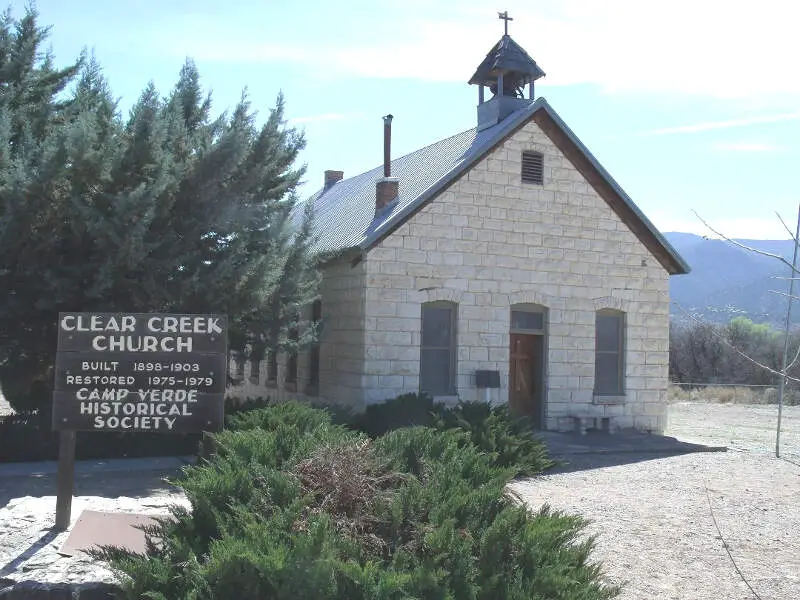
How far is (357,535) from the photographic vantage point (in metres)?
5.32

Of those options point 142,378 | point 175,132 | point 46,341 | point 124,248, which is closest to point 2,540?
point 142,378

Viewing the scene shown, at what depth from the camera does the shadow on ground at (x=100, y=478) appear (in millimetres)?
10844

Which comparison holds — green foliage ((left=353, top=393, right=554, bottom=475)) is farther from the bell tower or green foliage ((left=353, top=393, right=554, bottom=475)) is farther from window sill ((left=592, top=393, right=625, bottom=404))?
the bell tower

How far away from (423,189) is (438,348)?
9.97 feet

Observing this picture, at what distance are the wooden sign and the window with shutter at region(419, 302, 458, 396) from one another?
8.49 metres

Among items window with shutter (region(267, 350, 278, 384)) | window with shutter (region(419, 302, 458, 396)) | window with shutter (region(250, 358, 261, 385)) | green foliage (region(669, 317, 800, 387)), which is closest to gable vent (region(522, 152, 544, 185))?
window with shutter (region(419, 302, 458, 396))

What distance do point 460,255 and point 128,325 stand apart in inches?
366

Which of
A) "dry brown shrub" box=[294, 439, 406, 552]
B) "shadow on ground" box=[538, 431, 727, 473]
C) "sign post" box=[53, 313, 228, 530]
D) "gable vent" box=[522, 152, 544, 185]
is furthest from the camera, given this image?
"gable vent" box=[522, 152, 544, 185]

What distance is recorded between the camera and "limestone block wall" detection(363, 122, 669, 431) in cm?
1586

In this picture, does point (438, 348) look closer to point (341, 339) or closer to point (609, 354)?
point (341, 339)

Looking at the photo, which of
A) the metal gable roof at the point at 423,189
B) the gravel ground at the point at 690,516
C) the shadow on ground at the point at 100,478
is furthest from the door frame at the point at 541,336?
the shadow on ground at the point at 100,478

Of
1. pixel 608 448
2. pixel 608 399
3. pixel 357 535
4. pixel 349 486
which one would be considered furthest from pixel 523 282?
pixel 357 535

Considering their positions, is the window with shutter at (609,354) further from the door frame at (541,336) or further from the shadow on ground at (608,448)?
the door frame at (541,336)

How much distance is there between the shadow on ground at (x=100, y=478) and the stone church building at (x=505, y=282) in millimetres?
4273
